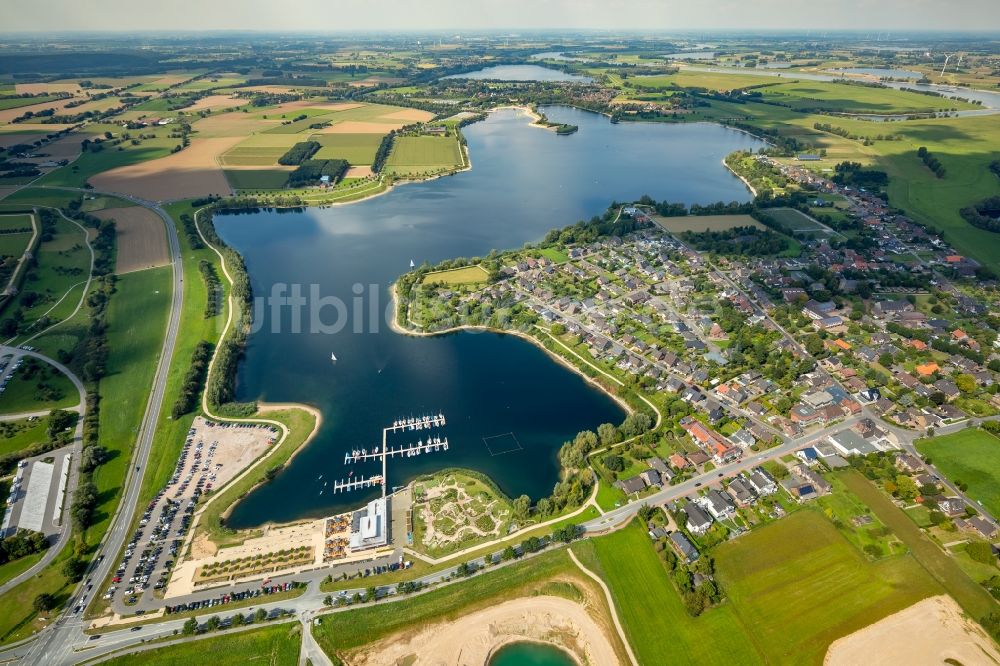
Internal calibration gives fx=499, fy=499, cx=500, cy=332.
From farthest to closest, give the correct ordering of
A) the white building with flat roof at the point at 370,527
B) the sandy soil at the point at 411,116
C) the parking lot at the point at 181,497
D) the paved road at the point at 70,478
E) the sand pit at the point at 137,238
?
the sandy soil at the point at 411,116 < the sand pit at the point at 137,238 < the white building with flat roof at the point at 370,527 < the paved road at the point at 70,478 < the parking lot at the point at 181,497

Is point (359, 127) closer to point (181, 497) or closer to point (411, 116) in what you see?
point (411, 116)

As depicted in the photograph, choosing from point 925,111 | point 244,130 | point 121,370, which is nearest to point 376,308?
point 121,370

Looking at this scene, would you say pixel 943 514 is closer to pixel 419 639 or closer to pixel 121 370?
pixel 419 639

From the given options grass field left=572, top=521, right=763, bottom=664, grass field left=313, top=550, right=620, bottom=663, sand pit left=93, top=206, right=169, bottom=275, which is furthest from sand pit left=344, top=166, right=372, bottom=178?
grass field left=572, top=521, right=763, bottom=664

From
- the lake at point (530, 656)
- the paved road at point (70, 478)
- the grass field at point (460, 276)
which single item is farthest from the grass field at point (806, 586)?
the grass field at point (460, 276)

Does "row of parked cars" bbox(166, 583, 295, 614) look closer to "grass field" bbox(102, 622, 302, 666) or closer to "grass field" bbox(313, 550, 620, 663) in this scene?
"grass field" bbox(102, 622, 302, 666)

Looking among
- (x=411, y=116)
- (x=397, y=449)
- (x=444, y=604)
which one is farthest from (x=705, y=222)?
(x=411, y=116)

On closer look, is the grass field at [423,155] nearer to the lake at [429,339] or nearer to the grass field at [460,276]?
the lake at [429,339]
